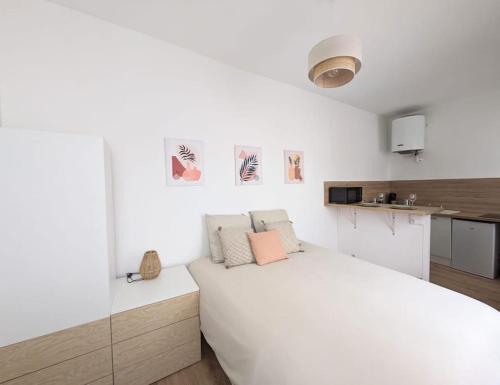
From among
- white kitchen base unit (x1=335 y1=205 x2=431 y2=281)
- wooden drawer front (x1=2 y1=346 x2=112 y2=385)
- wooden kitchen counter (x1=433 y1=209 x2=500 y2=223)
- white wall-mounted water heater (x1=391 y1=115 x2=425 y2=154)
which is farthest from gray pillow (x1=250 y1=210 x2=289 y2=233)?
white wall-mounted water heater (x1=391 y1=115 x2=425 y2=154)

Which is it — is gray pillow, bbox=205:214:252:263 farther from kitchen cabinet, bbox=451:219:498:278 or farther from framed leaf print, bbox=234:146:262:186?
kitchen cabinet, bbox=451:219:498:278

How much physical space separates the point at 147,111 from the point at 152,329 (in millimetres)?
1732

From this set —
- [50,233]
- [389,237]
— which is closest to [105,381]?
[50,233]

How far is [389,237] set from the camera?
2.59 meters

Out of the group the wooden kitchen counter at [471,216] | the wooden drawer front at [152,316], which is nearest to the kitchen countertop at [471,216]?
the wooden kitchen counter at [471,216]

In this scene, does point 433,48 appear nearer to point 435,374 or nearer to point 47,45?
point 435,374

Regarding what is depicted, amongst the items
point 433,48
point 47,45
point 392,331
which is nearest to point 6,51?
point 47,45

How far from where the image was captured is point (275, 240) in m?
1.93

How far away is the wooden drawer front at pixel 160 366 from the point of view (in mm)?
1247

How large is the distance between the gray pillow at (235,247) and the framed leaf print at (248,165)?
2.01 feet

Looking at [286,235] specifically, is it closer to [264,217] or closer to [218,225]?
[264,217]

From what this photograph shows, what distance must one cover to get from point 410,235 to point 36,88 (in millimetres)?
3823

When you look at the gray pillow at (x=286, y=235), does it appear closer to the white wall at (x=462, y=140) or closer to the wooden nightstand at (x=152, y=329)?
the wooden nightstand at (x=152, y=329)

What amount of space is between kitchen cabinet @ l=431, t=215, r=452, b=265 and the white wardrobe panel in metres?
4.27
